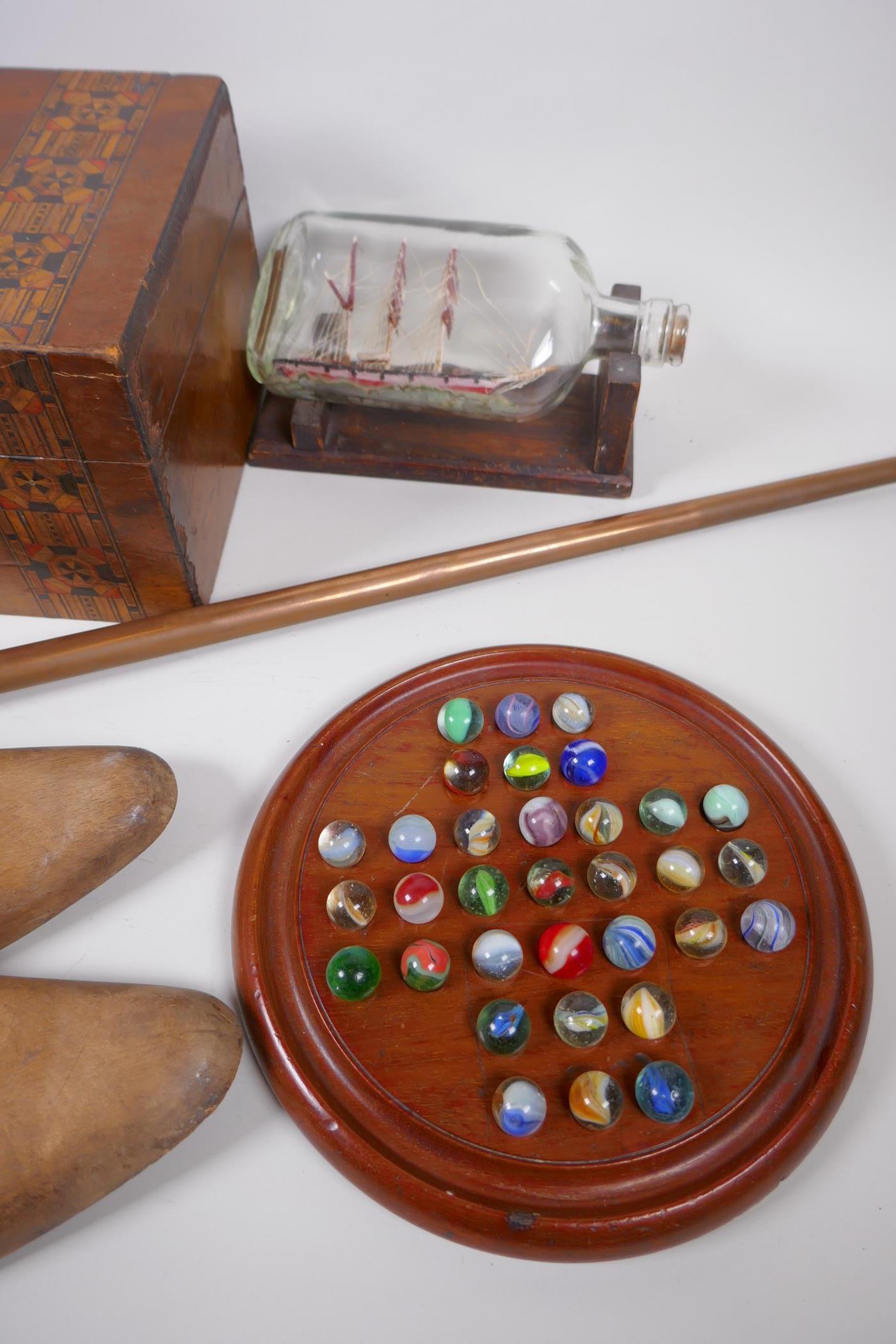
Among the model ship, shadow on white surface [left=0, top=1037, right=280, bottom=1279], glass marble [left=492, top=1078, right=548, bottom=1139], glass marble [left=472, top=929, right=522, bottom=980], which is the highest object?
the model ship

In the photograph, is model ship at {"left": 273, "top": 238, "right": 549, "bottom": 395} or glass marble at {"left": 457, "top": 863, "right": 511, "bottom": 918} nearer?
glass marble at {"left": 457, "top": 863, "right": 511, "bottom": 918}

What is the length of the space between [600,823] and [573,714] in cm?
12

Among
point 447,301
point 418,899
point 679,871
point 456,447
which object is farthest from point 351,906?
point 447,301

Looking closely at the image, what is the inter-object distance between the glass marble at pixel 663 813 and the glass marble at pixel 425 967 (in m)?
0.23

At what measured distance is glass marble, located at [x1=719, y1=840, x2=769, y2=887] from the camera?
0.97m

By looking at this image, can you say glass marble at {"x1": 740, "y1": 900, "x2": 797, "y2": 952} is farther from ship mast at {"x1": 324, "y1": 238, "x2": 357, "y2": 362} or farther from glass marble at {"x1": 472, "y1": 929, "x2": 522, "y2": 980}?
ship mast at {"x1": 324, "y1": 238, "x2": 357, "y2": 362}

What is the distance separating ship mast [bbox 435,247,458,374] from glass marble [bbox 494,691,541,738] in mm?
431

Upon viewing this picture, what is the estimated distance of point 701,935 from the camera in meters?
0.93

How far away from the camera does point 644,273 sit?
61.7 inches

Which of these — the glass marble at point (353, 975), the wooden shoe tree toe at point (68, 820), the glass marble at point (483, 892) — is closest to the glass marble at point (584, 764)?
the glass marble at point (483, 892)

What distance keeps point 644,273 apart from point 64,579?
3.08 feet

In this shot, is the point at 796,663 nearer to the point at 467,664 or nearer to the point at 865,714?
the point at 865,714

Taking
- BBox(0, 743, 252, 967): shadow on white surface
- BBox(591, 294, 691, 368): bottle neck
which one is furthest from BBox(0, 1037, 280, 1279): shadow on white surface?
BBox(591, 294, 691, 368): bottle neck

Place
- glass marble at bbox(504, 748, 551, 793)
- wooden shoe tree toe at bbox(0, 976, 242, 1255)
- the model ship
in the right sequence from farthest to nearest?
1. the model ship
2. glass marble at bbox(504, 748, 551, 793)
3. wooden shoe tree toe at bbox(0, 976, 242, 1255)
